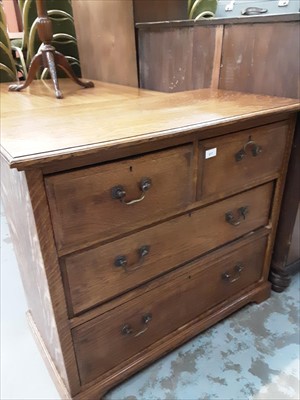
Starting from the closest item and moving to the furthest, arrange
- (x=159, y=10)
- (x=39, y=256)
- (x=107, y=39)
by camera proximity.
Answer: (x=39, y=256), (x=159, y=10), (x=107, y=39)

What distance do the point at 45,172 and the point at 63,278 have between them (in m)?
0.26

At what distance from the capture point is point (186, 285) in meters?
1.04

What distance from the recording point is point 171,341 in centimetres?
109

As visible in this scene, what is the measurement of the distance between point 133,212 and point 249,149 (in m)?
0.41

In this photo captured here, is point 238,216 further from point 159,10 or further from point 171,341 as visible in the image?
point 159,10

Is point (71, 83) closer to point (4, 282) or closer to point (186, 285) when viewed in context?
point (4, 282)

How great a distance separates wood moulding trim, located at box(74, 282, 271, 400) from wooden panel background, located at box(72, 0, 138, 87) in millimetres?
1025

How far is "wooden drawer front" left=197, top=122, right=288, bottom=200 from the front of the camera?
2.86ft

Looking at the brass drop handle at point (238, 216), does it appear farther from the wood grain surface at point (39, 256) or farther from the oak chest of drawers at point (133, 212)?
the wood grain surface at point (39, 256)

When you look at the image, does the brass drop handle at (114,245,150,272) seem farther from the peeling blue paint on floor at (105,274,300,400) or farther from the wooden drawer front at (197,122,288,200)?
the peeling blue paint on floor at (105,274,300,400)

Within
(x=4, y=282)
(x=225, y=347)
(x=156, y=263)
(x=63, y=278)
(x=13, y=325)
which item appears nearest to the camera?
(x=63, y=278)

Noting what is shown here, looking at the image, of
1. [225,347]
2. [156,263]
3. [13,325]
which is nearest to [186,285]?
[156,263]

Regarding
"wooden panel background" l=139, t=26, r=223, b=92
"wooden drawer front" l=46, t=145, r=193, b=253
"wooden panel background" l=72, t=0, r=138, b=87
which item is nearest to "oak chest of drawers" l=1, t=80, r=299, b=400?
"wooden drawer front" l=46, t=145, r=193, b=253

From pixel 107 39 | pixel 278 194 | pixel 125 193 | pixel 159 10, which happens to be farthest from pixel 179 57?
pixel 125 193
